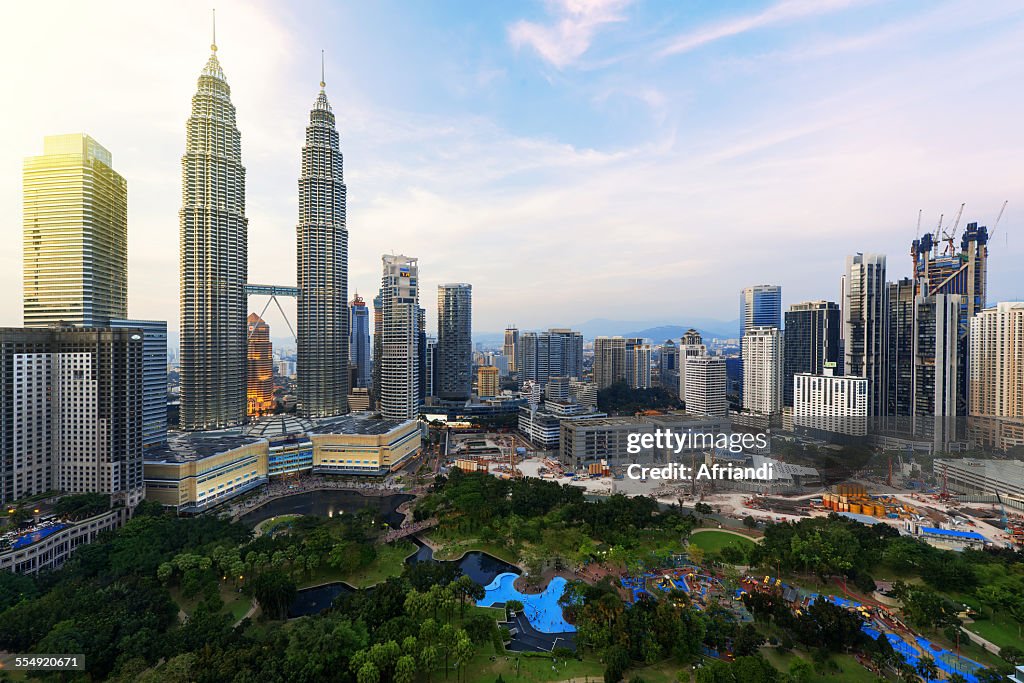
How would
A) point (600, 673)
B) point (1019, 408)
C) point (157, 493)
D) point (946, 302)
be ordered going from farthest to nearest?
point (946, 302)
point (1019, 408)
point (157, 493)
point (600, 673)

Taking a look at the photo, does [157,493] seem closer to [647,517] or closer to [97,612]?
[97,612]

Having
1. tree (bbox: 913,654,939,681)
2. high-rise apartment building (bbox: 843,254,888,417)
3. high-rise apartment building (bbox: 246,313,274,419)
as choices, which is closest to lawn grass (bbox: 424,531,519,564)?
tree (bbox: 913,654,939,681)

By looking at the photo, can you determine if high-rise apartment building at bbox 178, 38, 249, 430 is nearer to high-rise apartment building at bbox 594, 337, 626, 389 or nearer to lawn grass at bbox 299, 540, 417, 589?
lawn grass at bbox 299, 540, 417, 589

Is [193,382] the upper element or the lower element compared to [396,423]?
upper

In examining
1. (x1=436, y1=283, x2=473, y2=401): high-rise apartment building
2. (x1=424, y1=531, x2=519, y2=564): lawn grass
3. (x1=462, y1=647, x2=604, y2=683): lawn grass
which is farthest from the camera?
(x1=436, y1=283, x2=473, y2=401): high-rise apartment building

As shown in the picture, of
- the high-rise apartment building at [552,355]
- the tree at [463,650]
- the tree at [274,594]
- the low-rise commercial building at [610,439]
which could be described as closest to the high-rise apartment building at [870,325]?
the low-rise commercial building at [610,439]

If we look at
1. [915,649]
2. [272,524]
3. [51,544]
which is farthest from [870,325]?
[51,544]

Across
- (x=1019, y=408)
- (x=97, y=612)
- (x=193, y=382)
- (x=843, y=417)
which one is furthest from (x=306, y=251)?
(x=1019, y=408)
